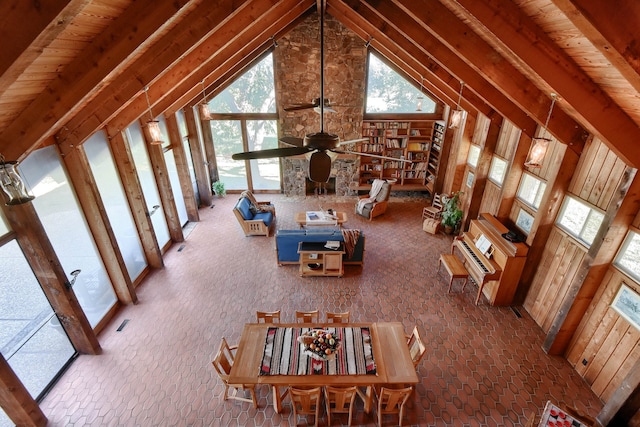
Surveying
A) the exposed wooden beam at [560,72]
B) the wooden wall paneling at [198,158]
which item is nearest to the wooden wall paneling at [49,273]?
the exposed wooden beam at [560,72]

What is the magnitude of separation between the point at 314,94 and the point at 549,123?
246 inches

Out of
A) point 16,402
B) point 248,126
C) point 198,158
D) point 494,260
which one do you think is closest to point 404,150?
point 248,126

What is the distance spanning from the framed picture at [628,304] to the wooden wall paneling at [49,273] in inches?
269

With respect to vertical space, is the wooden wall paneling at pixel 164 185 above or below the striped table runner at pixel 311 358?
above

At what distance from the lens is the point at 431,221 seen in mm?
7898

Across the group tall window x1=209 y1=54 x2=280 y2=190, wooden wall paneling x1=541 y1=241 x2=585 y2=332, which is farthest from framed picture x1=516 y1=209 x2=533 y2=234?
tall window x1=209 y1=54 x2=280 y2=190

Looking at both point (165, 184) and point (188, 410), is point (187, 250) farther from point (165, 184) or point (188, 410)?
point (188, 410)

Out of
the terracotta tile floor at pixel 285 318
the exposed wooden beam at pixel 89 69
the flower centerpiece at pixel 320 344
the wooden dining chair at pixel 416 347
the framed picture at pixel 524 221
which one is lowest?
the terracotta tile floor at pixel 285 318

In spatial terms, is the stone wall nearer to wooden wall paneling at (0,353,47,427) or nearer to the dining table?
the dining table

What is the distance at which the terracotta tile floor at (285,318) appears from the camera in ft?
12.4

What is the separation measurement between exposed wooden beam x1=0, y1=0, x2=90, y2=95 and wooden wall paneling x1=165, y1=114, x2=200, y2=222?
601 cm

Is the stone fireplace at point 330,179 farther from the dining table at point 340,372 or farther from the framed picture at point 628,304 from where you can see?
the framed picture at point 628,304

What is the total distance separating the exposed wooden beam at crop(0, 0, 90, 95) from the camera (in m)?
1.71

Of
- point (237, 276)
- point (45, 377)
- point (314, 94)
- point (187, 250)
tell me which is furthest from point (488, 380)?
point (314, 94)
